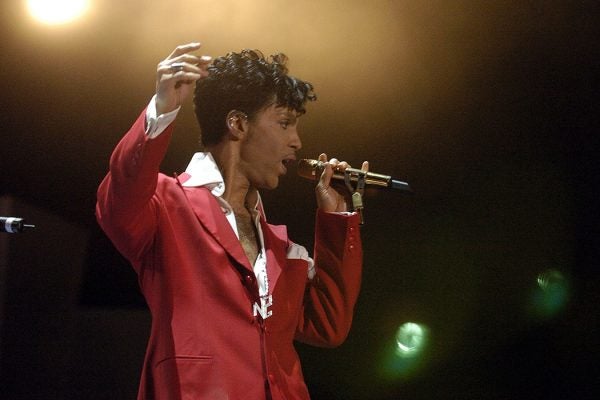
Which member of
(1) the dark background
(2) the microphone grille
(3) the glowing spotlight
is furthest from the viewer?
(1) the dark background

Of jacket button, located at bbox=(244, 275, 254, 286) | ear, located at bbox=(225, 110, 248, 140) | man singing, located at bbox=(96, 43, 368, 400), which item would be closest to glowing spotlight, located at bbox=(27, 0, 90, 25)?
man singing, located at bbox=(96, 43, 368, 400)

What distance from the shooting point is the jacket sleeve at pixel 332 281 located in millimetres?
1752

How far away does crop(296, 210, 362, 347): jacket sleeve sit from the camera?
175 cm

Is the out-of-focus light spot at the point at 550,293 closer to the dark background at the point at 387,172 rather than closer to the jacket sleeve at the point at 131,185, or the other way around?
the dark background at the point at 387,172

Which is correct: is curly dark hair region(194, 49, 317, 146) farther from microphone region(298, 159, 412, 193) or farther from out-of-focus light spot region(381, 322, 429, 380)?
out-of-focus light spot region(381, 322, 429, 380)

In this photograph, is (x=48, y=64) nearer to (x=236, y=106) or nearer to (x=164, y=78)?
(x=236, y=106)

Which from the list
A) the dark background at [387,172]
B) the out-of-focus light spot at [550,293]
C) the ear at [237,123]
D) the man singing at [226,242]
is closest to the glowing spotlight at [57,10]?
the dark background at [387,172]

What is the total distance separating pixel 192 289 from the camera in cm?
145

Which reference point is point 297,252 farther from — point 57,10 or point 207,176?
point 57,10

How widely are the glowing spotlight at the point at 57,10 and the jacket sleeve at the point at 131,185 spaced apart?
1152 mm

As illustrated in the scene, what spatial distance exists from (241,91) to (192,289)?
21.4 inches

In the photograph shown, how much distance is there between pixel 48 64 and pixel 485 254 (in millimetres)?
1688

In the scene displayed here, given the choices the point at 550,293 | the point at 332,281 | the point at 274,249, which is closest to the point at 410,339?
the point at 550,293

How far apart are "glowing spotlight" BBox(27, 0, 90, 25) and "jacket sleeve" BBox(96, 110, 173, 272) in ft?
3.78
